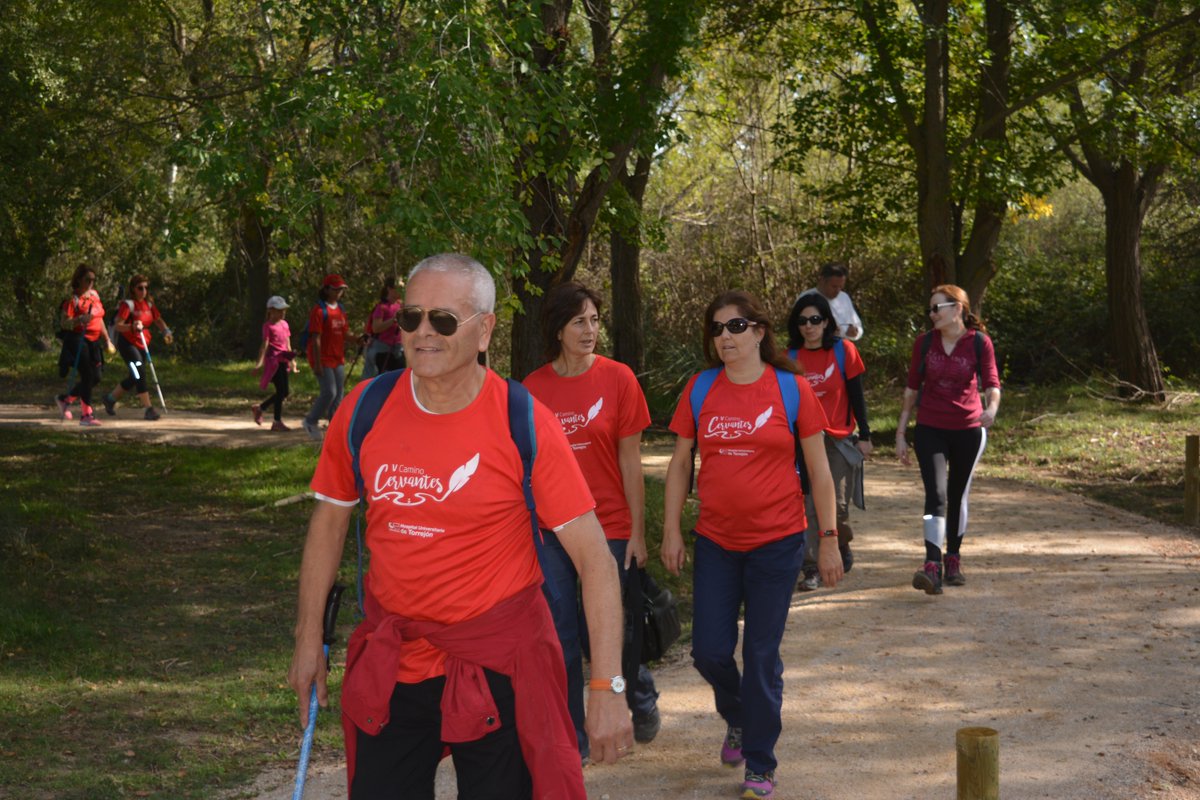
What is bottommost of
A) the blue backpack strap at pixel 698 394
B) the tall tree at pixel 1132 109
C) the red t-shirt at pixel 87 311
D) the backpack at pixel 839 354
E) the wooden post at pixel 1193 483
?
the wooden post at pixel 1193 483

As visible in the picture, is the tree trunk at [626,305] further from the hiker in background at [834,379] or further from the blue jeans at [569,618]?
the blue jeans at [569,618]

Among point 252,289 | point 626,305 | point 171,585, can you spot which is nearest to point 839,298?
point 171,585

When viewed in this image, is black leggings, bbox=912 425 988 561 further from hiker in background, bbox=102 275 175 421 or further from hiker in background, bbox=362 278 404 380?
hiker in background, bbox=102 275 175 421

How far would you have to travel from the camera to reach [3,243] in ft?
44.1

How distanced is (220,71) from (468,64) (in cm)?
817

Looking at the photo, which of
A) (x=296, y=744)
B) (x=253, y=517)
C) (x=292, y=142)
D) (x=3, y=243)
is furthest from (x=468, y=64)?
(x=3, y=243)

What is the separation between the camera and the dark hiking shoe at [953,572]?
9.55 meters

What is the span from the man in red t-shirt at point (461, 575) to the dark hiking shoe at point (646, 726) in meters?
2.79

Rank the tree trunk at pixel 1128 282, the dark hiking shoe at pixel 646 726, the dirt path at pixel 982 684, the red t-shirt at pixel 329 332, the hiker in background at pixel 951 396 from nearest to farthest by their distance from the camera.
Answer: the dirt path at pixel 982 684 < the dark hiking shoe at pixel 646 726 < the hiker in background at pixel 951 396 < the red t-shirt at pixel 329 332 < the tree trunk at pixel 1128 282

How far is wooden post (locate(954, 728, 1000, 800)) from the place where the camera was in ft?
13.0

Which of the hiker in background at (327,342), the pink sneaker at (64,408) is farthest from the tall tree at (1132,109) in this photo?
the pink sneaker at (64,408)

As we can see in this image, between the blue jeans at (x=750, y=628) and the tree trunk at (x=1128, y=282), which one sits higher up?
the tree trunk at (x=1128, y=282)

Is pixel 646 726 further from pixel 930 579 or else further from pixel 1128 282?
pixel 1128 282

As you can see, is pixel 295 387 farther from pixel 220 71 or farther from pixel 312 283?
pixel 220 71
